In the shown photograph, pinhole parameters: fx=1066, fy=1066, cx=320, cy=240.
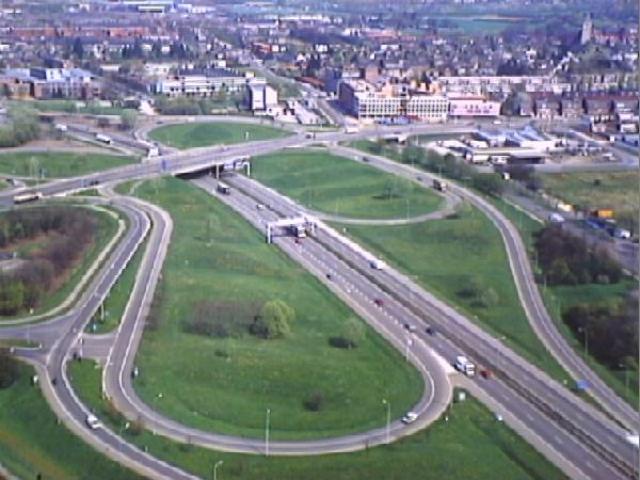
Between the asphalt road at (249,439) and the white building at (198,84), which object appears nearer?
the asphalt road at (249,439)

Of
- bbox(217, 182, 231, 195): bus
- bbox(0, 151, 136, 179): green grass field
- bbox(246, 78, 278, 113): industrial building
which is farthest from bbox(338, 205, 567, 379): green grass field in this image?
bbox(246, 78, 278, 113): industrial building

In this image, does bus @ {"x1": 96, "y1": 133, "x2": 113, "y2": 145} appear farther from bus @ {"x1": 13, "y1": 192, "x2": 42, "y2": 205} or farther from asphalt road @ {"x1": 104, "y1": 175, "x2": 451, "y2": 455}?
asphalt road @ {"x1": 104, "y1": 175, "x2": 451, "y2": 455}

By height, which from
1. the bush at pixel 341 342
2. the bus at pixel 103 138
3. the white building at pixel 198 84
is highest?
the white building at pixel 198 84

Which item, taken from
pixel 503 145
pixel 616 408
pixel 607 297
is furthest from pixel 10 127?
pixel 616 408

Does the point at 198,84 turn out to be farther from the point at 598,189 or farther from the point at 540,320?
the point at 540,320

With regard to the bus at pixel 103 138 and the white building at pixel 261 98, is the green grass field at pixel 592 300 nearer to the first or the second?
the bus at pixel 103 138

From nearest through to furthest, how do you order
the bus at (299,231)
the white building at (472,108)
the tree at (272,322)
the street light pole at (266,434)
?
1. the street light pole at (266,434)
2. the tree at (272,322)
3. the bus at (299,231)
4. the white building at (472,108)

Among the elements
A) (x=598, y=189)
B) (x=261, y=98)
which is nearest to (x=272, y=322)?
(x=598, y=189)

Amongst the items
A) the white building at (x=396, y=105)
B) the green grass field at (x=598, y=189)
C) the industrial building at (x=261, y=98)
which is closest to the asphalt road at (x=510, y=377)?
the green grass field at (x=598, y=189)
